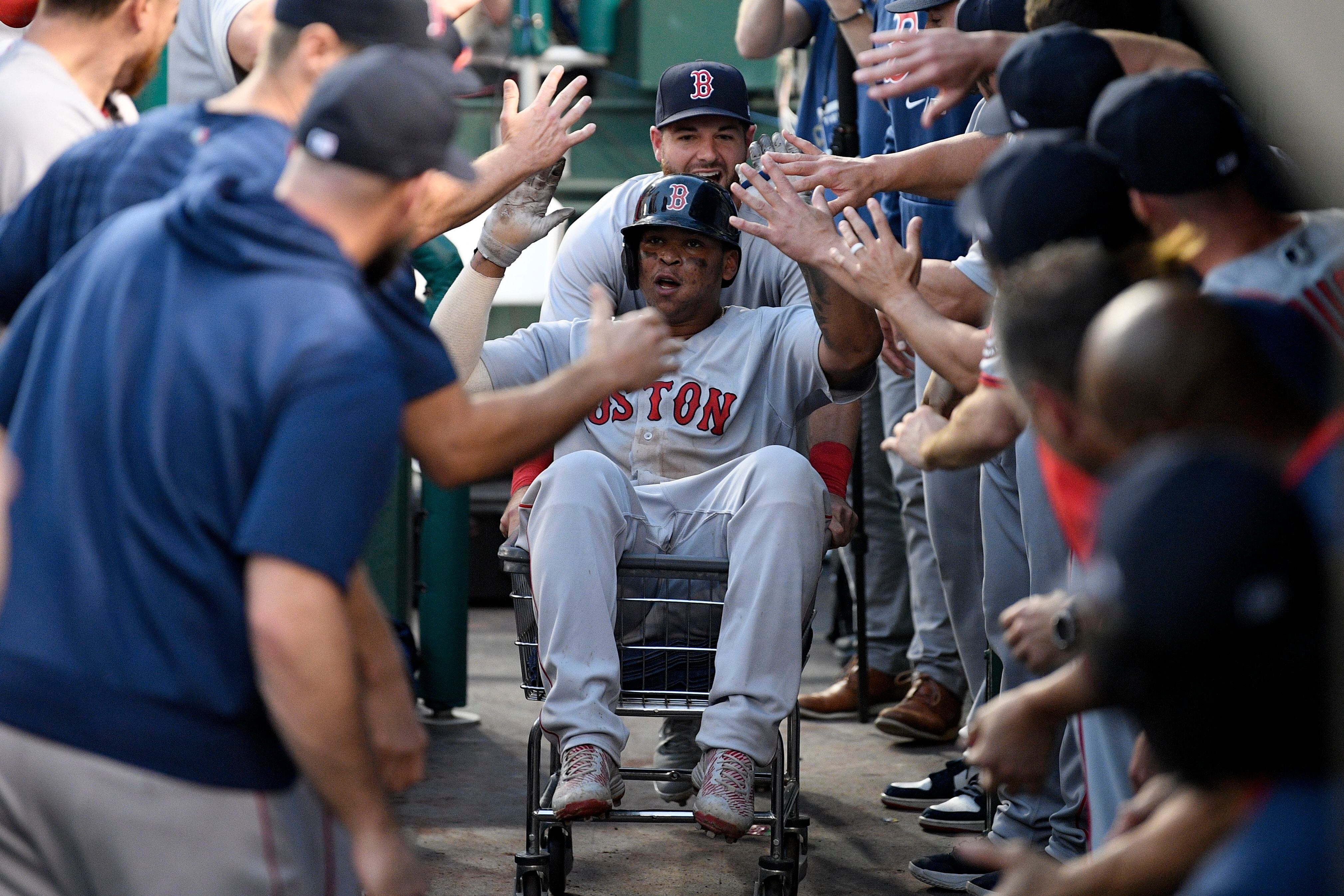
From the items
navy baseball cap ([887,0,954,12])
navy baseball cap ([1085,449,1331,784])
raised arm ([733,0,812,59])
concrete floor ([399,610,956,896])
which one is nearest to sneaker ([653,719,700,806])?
concrete floor ([399,610,956,896])

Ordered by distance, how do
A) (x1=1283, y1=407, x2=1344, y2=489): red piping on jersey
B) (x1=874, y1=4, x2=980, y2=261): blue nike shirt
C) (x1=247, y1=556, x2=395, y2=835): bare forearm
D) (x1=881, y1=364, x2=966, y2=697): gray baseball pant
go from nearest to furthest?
(x1=1283, y1=407, x2=1344, y2=489): red piping on jersey, (x1=247, y1=556, x2=395, y2=835): bare forearm, (x1=874, y1=4, x2=980, y2=261): blue nike shirt, (x1=881, y1=364, x2=966, y2=697): gray baseball pant

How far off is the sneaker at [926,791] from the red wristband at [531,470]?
1450mm

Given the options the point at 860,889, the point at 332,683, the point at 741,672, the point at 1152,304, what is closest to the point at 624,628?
the point at 741,672

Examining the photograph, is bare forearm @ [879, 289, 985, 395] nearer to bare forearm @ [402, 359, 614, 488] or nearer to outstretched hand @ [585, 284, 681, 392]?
outstretched hand @ [585, 284, 681, 392]

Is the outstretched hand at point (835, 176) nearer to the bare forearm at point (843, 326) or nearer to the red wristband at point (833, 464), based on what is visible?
the bare forearm at point (843, 326)

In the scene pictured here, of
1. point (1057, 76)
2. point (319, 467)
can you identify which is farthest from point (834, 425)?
point (319, 467)

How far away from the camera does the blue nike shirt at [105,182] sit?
2.25 metres

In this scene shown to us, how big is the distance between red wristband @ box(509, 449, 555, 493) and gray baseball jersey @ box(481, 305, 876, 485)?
36mm

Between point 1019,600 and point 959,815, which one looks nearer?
point 1019,600

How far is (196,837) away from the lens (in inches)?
68.9

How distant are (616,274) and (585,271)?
0.10 metres

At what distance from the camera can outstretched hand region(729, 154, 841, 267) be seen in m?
3.19

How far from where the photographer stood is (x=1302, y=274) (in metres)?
2.08

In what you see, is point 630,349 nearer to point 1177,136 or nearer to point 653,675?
point 1177,136
